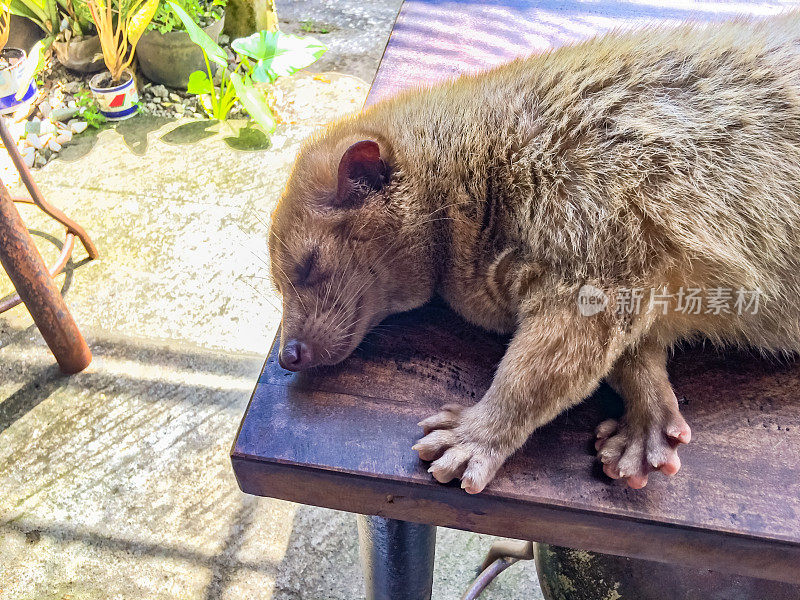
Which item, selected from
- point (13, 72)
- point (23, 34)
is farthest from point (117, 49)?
point (23, 34)

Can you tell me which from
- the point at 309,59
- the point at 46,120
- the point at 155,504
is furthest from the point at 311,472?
the point at 46,120

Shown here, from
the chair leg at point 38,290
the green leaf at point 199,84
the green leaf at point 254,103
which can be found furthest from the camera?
the green leaf at point 199,84

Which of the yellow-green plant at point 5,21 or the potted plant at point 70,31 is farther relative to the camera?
the potted plant at point 70,31

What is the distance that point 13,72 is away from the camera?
16.0 feet

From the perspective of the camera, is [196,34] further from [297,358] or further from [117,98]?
[297,358]

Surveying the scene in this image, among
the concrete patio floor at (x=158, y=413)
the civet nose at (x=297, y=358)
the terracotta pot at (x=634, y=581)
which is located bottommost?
the concrete patio floor at (x=158, y=413)

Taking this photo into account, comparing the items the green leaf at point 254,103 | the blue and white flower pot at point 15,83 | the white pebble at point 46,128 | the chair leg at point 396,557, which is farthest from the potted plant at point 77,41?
the chair leg at point 396,557

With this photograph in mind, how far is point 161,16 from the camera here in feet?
17.5

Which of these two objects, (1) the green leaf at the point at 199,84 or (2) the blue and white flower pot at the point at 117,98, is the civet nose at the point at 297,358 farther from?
(2) the blue and white flower pot at the point at 117,98

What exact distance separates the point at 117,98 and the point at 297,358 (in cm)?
432

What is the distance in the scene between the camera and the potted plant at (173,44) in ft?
17.4

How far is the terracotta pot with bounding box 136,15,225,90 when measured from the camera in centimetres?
532

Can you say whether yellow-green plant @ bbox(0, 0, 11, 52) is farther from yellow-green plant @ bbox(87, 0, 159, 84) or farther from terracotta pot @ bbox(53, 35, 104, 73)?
yellow-green plant @ bbox(87, 0, 159, 84)

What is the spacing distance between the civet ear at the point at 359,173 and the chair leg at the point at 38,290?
207 cm
